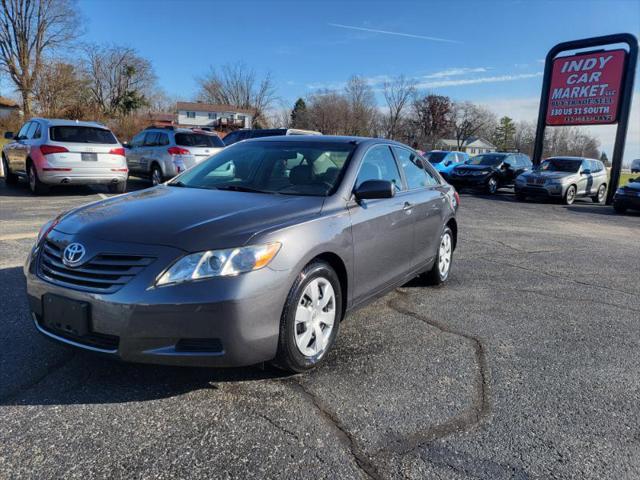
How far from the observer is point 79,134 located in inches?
427

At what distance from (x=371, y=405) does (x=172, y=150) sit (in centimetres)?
1111

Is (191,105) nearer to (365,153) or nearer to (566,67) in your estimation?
(566,67)

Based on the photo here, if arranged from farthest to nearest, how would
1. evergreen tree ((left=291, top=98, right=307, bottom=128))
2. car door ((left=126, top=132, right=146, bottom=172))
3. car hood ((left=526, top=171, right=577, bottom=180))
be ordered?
evergreen tree ((left=291, top=98, right=307, bottom=128)) → car hood ((left=526, top=171, right=577, bottom=180)) → car door ((left=126, top=132, right=146, bottom=172))

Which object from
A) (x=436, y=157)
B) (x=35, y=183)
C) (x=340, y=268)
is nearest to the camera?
(x=340, y=268)

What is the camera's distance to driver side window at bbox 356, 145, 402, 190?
13.0 ft

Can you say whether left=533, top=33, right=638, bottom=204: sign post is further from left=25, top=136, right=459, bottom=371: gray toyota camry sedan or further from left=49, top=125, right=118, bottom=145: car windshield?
left=25, top=136, right=459, bottom=371: gray toyota camry sedan

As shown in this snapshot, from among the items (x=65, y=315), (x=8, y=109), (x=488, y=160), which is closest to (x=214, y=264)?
(x=65, y=315)

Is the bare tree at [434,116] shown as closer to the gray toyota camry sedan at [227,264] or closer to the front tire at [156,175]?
the front tire at [156,175]

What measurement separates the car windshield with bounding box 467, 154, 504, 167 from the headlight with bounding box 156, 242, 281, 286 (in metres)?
19.1

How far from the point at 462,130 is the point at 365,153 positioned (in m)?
90.8

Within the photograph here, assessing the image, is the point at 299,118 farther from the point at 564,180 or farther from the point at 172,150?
the point at 172,150

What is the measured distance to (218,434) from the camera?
2508 mm

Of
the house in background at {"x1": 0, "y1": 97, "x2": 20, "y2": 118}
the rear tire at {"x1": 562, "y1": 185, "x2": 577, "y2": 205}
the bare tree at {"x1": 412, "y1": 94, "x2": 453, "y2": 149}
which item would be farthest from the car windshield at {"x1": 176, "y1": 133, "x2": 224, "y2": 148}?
the bare tree at {"x1": 412, "y1": 94, "x2": 453, "y2": 149}

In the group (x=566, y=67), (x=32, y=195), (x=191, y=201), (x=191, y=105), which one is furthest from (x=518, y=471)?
(x=191, y=105)
